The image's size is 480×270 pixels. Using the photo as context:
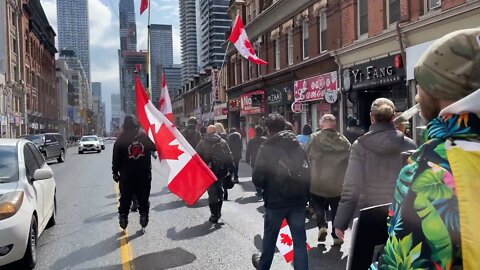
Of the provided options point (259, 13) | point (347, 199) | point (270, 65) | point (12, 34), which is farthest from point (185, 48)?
point (347, 199)

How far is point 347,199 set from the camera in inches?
149

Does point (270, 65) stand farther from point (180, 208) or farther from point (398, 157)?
point (398, 157)

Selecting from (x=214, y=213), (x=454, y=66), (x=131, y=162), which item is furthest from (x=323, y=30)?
(x=454, y=66)

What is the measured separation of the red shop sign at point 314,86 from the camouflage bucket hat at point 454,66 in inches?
746

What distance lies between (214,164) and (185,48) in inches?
1418

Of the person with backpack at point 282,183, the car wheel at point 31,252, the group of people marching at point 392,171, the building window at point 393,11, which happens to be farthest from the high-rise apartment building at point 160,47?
the person with backpack at point 282,183

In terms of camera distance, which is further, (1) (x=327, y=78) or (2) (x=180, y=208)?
(1) (x=327, y=78)

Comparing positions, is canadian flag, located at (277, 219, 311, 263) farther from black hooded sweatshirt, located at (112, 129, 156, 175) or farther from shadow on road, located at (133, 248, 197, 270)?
black hooded sweatshirt, located at (112, 129, 156, 175)

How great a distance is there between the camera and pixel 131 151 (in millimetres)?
6809

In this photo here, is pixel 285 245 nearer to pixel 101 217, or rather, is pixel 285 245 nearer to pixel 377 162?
pixel 377 162

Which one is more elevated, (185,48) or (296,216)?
(185,48)

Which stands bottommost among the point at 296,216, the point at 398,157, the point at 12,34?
the point at 296,216

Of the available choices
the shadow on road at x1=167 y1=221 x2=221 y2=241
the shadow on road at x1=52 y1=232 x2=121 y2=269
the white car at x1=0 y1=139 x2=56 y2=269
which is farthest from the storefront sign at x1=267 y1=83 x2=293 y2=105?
the white car at x1=0 y1=139 x2=56 y2=269

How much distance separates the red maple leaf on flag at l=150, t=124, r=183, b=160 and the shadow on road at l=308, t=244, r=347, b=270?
2.38m
